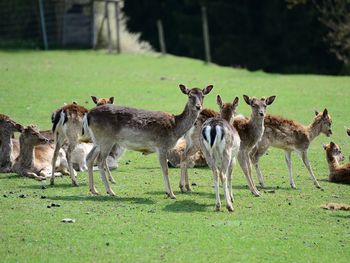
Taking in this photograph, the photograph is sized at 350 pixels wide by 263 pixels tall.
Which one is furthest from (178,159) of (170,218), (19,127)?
(170,218)

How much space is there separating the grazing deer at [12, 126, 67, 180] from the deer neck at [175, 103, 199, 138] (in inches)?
91.0

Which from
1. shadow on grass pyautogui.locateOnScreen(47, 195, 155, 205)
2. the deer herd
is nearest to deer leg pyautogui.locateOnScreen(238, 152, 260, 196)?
the deer herd

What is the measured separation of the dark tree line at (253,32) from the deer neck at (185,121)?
67.8 feet

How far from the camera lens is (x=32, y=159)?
1424cm

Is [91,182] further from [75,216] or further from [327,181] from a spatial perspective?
[327,181]

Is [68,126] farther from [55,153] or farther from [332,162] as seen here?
[332,162]

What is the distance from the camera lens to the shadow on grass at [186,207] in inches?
463

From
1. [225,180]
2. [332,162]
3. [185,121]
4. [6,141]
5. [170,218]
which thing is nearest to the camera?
[170,218]

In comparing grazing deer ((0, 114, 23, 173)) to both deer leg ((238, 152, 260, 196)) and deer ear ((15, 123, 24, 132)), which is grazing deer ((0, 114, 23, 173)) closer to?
deer ear ((15, 123, 24, 132))

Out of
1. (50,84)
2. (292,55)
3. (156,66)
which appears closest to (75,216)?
(50,84)

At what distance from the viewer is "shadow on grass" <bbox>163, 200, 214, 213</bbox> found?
11.8 meters

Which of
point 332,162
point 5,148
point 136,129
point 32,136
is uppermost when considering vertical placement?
point 136,129

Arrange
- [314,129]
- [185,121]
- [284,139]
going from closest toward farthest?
[185,121] < [284,139] < [314,129]

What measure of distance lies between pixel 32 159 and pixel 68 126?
94cm
